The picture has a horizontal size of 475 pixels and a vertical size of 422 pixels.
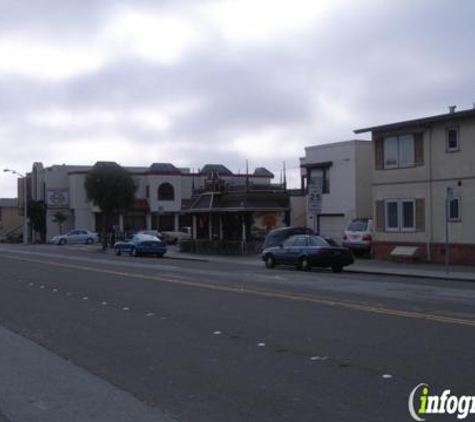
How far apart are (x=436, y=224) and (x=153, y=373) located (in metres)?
24.8

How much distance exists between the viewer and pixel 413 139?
33.0 metres

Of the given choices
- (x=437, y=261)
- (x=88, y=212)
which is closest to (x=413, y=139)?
(x=437, y=261)

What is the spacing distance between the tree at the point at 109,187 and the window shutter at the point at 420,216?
3112 cm


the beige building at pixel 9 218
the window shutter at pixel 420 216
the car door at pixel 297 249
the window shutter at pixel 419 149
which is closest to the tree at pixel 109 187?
the car door at pixel 297 249

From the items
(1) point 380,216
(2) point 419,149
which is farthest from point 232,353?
(1) point 380,216

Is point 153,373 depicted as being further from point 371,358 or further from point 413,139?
point 413,139

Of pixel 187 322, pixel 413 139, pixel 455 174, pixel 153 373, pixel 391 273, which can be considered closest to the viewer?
pixel 153 373

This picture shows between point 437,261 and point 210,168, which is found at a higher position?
point 210,168

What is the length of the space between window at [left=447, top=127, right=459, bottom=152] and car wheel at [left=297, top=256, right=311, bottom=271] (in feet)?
26.0

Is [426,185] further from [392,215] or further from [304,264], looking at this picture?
[304,264]

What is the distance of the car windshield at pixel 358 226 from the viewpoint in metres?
37.2

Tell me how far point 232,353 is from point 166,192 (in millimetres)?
65715

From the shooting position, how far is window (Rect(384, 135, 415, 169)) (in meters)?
33.2

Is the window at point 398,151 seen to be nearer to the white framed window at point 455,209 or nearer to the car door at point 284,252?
the white framed window at point 455,209
